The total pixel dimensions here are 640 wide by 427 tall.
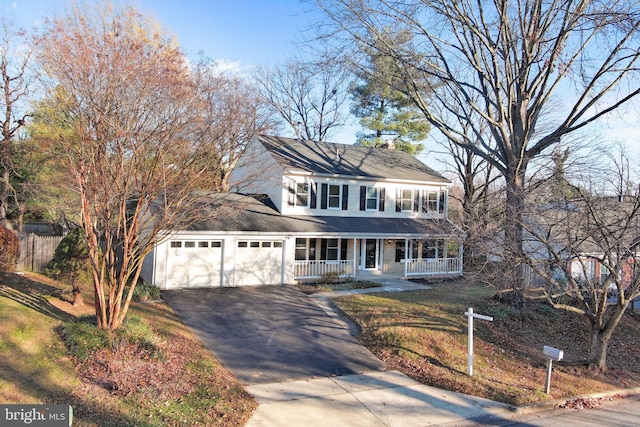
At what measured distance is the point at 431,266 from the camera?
72.0ft

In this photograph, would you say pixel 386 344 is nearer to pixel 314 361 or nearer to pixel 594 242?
pixel 314 361

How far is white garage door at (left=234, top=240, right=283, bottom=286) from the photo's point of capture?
1745 cm

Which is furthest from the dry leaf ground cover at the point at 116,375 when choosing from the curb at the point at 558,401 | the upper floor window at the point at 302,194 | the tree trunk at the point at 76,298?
the upper floor window at the point at 302,194

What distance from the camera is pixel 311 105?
1400 inches

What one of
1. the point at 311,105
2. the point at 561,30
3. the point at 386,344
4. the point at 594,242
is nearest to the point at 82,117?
the point at 386,344

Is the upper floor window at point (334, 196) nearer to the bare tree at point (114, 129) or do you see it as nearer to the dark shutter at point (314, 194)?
the dark shutter at point (314, 194)

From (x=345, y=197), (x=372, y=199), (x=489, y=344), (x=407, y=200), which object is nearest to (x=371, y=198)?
(x=372, y=199)

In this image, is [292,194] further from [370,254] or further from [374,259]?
[374,259]

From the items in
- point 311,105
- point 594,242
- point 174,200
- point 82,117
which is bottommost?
point 594,242

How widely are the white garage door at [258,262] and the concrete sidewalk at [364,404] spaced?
30.6 feet

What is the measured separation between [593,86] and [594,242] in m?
6.48

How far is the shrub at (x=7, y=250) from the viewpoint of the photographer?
42.5 ft

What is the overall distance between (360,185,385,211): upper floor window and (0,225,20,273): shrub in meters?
14.7

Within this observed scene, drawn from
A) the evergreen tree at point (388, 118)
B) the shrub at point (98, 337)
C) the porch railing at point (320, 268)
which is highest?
the evergreen tree at point (388, 118)
